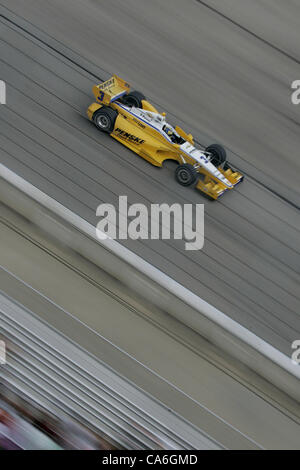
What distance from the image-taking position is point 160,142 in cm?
941

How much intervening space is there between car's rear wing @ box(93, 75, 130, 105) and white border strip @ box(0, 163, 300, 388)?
1880 mm

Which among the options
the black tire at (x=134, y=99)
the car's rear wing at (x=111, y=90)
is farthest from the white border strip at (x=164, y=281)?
the black tire at (x=134, y=99)

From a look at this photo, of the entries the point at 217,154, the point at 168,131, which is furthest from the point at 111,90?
the point at 217,154

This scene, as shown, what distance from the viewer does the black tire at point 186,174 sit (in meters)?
9.17

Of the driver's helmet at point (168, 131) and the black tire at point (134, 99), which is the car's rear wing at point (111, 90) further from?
the driver's helmet at point (168, 131)

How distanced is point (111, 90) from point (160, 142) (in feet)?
3.17

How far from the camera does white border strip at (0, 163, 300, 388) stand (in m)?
7.36
